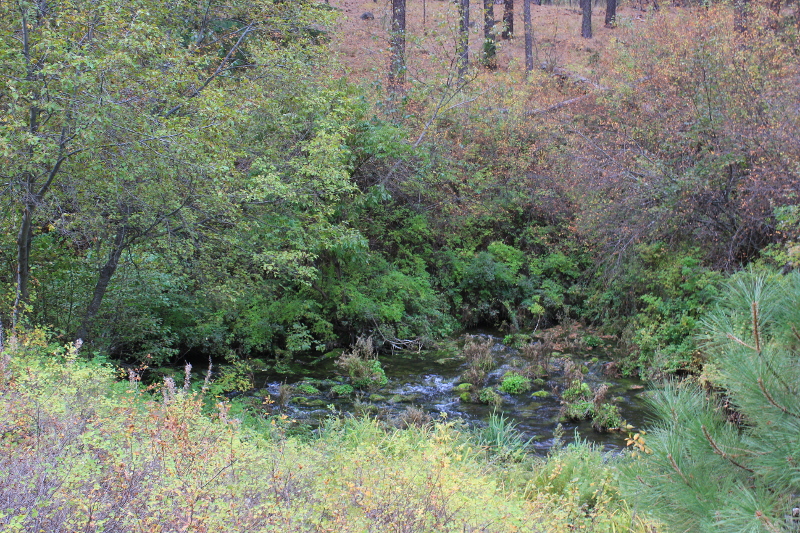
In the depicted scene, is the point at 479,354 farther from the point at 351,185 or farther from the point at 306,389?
the point at 351,185

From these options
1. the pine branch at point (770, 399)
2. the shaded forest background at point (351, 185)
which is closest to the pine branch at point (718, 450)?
the pine branch at point (770, 399)

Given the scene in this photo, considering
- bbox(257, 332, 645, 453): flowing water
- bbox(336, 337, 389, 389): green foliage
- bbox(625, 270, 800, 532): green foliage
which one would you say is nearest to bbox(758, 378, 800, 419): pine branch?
bbox(625, 270, 800, 532): green foliage

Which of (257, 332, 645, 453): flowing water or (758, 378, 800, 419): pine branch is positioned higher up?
(758, 378, 800, 419): pine branch

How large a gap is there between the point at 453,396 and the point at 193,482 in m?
6.67

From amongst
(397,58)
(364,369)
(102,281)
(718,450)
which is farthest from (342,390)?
(397,58)

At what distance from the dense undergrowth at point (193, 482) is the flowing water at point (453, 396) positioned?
10.5 ft

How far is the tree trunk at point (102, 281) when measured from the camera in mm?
7406

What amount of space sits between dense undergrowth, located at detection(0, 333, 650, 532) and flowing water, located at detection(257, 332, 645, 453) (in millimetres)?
3197

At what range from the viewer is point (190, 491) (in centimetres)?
307

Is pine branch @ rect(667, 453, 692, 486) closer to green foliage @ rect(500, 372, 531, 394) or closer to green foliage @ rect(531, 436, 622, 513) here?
green foliage @ rect(531, 436, 622, 513)

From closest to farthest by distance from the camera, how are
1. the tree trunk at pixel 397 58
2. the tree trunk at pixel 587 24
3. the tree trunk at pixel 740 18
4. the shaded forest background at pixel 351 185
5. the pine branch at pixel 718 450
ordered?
the pine branch at pixel 718 450, the shaded forest background at pixel 351 185, the tree trunk at pixel 740 18, the tree trunk at pixel 397 58, the tree trunk at pixel 587 24

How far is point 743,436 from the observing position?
10.6ft

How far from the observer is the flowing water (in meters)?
8.12

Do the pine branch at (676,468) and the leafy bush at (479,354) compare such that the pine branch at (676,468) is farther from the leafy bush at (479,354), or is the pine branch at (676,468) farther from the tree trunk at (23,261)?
the leafy bush at (479,354)
